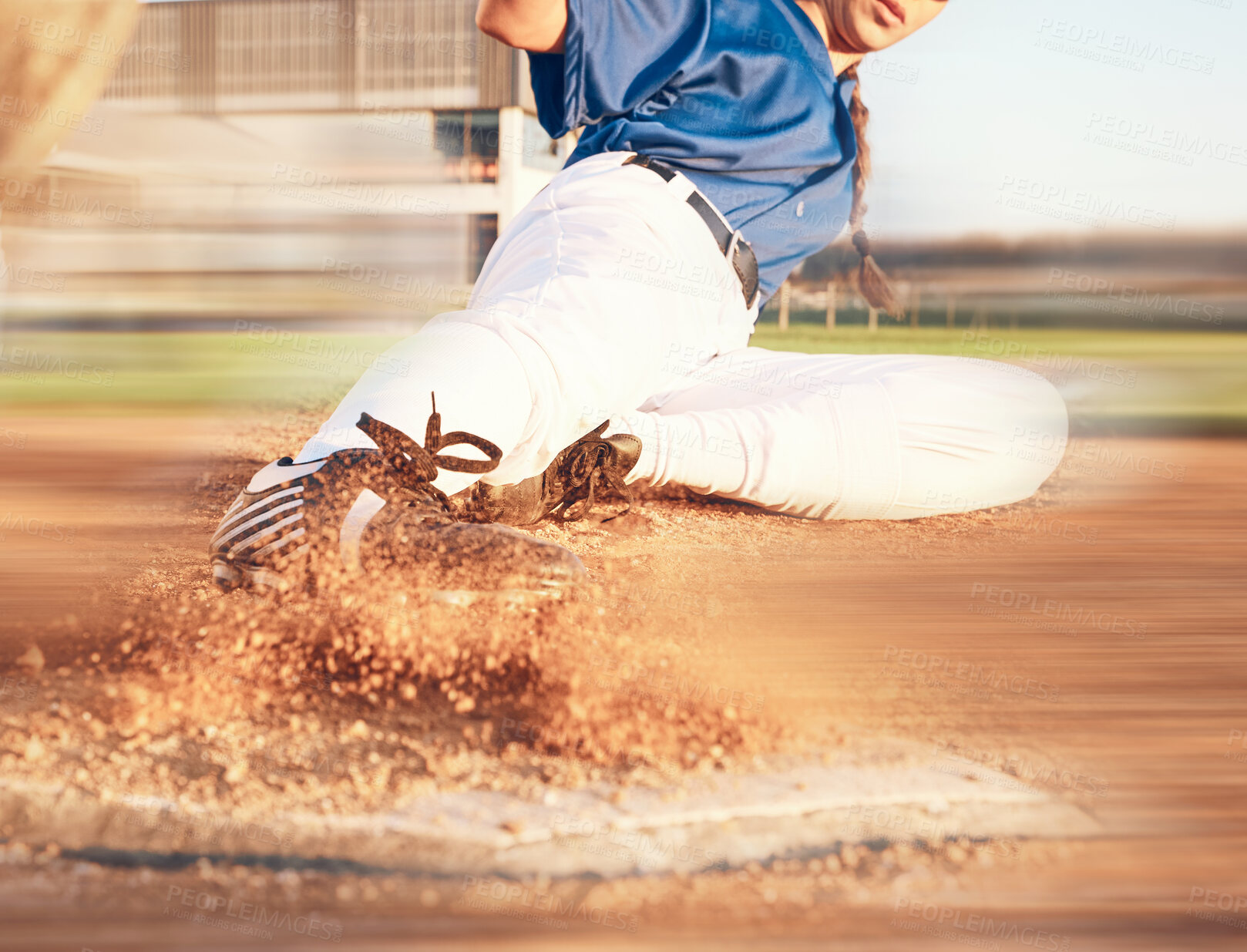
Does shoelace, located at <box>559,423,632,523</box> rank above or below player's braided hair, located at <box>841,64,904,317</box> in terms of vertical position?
below

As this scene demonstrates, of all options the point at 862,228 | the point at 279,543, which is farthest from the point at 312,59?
the point at 279,543

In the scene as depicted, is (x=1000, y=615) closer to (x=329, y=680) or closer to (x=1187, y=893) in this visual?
(x=1187, y=893)

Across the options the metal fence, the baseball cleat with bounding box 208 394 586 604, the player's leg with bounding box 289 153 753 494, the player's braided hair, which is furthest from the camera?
the metal fence

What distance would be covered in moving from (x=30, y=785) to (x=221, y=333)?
4832 mm

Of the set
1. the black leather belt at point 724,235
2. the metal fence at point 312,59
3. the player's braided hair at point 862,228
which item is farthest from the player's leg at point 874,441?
the metal fence at point 312,59

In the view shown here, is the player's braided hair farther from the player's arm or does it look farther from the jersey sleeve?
the player's arm

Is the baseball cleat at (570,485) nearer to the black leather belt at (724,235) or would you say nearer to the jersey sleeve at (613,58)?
the black leather belt at (724,235)

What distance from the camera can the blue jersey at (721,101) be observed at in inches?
46.4

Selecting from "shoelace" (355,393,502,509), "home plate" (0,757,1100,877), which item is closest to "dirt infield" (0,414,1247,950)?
"home plate" (0,757,1100,877)

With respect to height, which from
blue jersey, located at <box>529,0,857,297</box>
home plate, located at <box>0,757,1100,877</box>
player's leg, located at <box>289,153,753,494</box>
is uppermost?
blue jersey, located at <box>529,0,857,297</box>

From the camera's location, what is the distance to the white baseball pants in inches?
35.7

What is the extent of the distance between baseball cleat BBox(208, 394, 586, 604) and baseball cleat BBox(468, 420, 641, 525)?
21 centimetres

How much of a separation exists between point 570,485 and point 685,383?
1.13 ft

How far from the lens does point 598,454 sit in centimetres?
109
